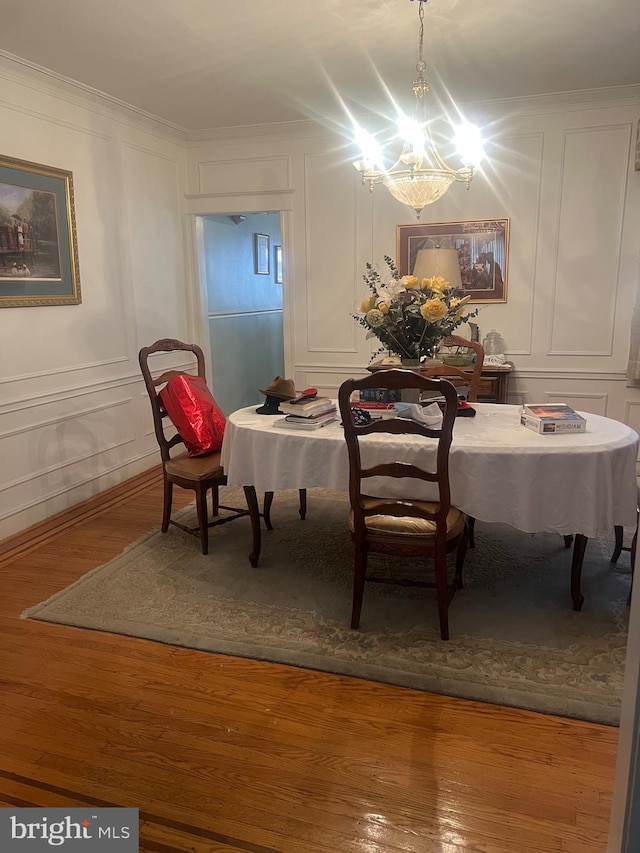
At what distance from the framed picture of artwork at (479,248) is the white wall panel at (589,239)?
1.33 ft

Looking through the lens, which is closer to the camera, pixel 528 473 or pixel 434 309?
pixel 528 473

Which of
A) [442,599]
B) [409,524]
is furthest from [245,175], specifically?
[442,599]

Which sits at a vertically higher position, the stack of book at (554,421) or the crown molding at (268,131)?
the crown molding at (268,131)

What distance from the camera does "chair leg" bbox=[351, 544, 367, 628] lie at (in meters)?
2.59

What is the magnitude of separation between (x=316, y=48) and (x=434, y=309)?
188cm

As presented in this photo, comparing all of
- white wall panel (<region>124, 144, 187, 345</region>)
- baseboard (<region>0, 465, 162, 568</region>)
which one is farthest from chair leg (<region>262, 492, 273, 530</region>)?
white wall panel (<region>124, 144, 187, 345</region>)

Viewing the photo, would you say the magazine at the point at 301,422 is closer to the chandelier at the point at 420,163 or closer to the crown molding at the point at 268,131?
the chandelier at the point at 420,163

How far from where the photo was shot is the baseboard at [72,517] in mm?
3609

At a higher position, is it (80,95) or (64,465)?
(80,95)

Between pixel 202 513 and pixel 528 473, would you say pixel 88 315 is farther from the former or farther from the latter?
pixel 528 473

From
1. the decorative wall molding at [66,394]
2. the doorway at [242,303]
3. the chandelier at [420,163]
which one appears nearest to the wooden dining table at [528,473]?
the chandelier at [420,163]

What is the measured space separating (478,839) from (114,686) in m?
1.37

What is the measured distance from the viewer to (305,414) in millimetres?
2910

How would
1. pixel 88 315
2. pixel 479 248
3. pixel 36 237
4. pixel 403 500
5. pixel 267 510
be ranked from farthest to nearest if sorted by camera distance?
pixel 479 248 → pixel 88 315 → pixel 36 237 → pixel 267 510 → pixel 403 500
